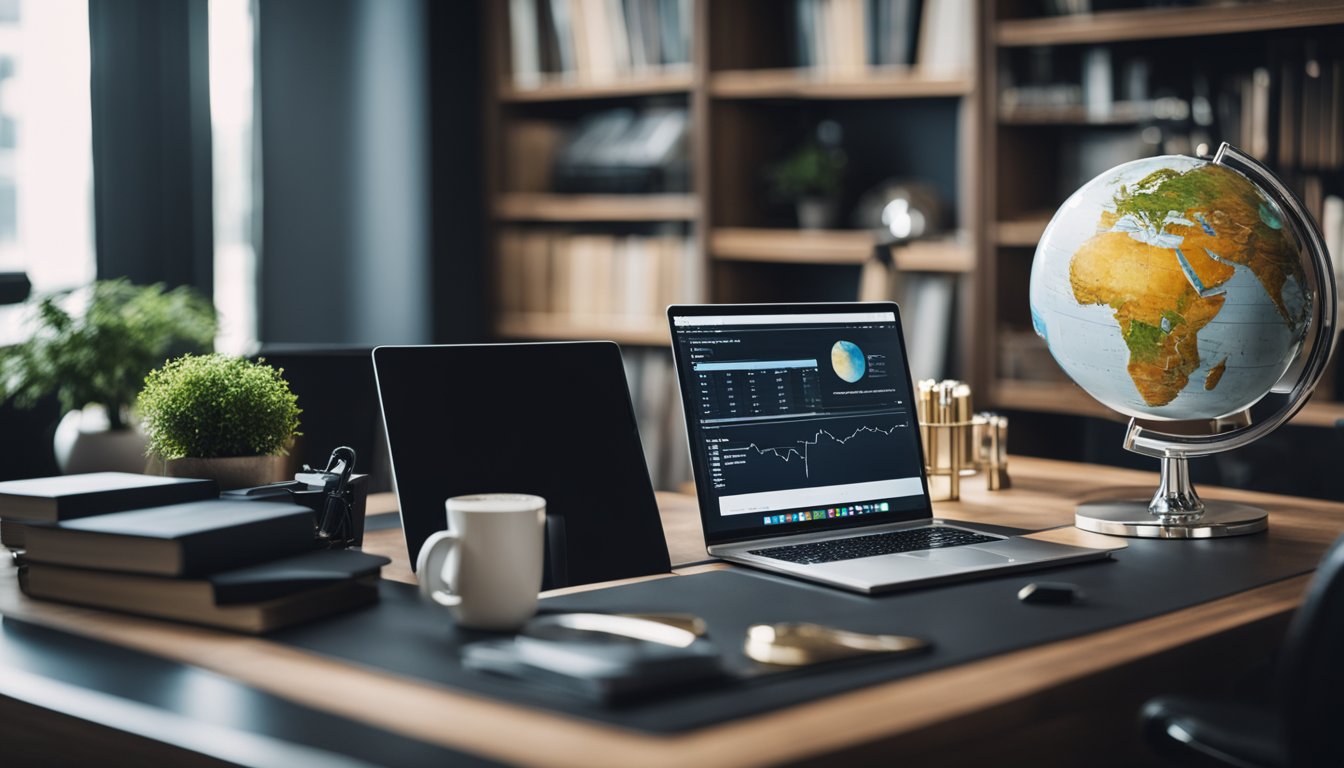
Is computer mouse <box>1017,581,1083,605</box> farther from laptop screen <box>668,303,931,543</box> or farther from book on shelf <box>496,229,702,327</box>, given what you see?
book on shelf <box>496,229,702,327</box>

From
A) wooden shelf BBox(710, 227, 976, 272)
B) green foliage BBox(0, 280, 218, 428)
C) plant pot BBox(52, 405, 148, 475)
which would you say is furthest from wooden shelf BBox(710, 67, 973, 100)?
plant pot BBox(52, 405, 148, 475)

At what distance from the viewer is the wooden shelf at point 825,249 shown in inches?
132

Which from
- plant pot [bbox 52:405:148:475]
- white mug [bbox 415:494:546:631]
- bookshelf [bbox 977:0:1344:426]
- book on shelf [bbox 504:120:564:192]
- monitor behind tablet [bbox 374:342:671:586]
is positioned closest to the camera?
white mug [bbox 415:494:546:631]

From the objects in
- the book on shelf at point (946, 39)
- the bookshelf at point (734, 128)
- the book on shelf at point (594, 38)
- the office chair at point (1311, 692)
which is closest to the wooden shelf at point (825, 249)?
the bookshelf at point (734, 128)

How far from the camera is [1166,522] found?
1.65 meters

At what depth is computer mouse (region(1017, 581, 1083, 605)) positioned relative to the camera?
128 cm

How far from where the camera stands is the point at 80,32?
3330mm

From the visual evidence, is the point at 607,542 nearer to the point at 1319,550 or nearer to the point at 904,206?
the point at 1319,550

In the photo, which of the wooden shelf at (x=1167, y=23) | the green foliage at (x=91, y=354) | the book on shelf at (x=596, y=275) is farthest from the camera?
the book on shelf at (x=596, y=275)

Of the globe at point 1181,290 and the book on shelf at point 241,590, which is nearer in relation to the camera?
the book on shelf at point 241,590

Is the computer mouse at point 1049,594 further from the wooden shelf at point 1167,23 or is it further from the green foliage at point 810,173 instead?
the green foliage at point 810,173

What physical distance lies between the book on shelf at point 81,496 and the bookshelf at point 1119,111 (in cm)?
225

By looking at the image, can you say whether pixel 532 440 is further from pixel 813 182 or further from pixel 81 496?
pixel 813 182

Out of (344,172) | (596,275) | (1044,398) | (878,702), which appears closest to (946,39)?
(1044,398)
